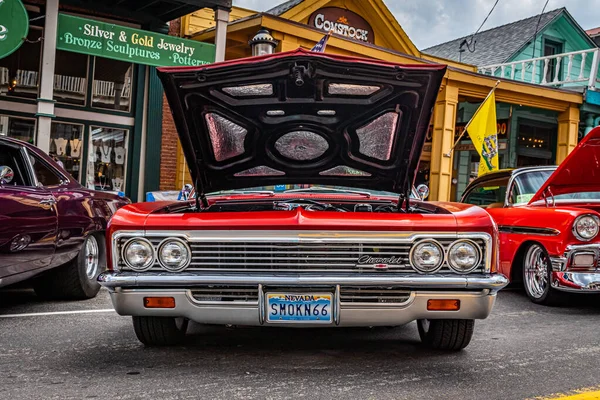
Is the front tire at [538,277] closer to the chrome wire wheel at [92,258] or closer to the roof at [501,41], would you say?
the chrome wire wheel at [92,258]

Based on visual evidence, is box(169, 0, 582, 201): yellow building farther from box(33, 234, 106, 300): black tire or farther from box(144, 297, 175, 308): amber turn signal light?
box(144, 297, 175, 308): amber turn signal light

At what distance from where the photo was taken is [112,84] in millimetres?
11953

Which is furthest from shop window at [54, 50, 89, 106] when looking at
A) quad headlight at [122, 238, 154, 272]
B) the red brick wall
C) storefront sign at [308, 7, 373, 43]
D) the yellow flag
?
quad headlight at [122, 238, 154, 272]

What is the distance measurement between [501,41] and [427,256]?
19466 millimetres

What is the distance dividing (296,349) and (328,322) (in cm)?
78

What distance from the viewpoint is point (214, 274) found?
3523 millimetres

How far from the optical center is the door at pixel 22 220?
4.77 m

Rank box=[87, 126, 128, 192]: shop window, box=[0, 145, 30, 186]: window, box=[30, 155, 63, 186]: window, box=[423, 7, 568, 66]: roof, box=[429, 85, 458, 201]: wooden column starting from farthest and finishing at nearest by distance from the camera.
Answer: box=[423, 7, 568, 66]: roof → box=[429, 85, 458, 201]: wooden column → box=[87, 126, 128, 192]: shop window → box=[30, 155, 63, 186]: window → box=[0, 145, 30, 186]: window

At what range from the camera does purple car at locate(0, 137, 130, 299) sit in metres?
4.85

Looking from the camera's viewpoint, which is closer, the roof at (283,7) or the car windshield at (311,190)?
the car windshield at (311,190)

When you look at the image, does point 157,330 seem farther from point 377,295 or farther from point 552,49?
point 552,49

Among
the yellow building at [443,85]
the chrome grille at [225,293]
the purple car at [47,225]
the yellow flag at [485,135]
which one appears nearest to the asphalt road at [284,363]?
the chrome grille at [225,293]

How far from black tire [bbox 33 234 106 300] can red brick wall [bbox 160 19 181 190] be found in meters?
6.34

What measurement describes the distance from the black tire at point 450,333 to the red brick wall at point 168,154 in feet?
29.8
